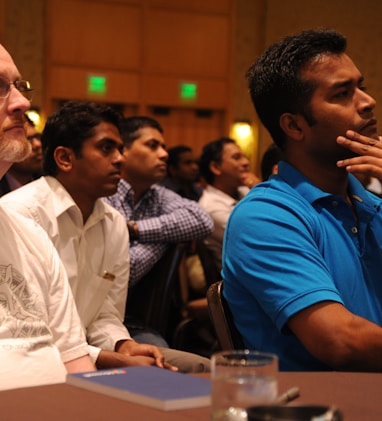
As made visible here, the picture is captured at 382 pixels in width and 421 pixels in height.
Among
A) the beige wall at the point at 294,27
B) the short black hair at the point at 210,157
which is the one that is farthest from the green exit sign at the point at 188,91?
the short black hair at the point at 210,157

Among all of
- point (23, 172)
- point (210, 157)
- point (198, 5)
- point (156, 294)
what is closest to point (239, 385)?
point (156, 294)

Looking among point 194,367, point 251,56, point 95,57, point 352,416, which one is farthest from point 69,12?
point 352,416

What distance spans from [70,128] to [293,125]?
1.53m

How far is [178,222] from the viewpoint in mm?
3824

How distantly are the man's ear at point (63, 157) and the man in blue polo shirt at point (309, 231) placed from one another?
1.34 m

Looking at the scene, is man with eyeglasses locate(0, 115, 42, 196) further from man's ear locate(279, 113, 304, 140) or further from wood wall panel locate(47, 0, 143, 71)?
wood wall panel locate(47, 0, 143, 71)

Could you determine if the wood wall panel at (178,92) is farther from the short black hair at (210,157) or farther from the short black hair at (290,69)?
the short black hair at (290,69)

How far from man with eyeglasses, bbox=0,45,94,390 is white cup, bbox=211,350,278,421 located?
870 millimetres

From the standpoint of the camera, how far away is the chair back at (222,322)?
198 cm

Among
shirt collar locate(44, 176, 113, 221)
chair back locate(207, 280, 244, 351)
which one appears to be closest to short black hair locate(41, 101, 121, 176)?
shirt collar locate(44, 176, 113, 221)

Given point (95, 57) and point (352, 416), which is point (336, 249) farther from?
point (95, 57)

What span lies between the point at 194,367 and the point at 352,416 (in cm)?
167

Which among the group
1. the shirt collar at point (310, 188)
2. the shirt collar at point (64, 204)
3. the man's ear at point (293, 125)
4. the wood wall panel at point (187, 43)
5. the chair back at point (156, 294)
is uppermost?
the wood wall panel at point (187, 43)

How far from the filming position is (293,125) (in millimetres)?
2195
